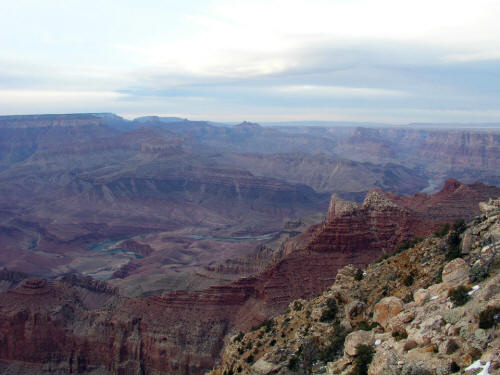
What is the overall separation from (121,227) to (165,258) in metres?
54.6

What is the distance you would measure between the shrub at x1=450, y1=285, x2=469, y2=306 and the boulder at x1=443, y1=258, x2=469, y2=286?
136 centimetres

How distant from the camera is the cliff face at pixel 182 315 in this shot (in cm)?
5503

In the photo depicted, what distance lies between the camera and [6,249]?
14250 centimetres

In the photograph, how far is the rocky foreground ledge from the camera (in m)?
15.5

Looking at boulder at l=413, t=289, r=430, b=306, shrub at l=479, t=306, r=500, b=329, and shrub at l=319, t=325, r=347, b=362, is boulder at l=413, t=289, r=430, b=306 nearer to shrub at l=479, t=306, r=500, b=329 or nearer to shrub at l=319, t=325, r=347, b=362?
shrub at l=479, t=306, r=500, b=329

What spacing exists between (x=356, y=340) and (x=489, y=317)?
241 inches

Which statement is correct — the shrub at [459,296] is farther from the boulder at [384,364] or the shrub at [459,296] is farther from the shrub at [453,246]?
the shrub at [453,246]

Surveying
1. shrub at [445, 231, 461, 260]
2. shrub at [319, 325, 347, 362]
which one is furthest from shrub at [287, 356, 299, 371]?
shrub at [445, 231, 461, 260]

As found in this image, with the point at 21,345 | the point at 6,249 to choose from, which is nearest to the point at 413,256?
the point at 21,345

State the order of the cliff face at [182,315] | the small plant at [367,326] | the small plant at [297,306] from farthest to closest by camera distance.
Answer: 1. the cliff face at [182,315]
2. the small plant at [297,306]
3. the small plant at [367,326]

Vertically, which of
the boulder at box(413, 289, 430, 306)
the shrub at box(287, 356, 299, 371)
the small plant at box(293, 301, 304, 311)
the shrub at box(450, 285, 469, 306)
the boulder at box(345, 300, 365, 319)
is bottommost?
the small plant at box(293, 301, 304, 311)

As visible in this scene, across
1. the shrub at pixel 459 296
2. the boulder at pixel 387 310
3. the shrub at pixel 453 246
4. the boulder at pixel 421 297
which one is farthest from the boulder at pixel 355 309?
the shrub at pixel 459 296

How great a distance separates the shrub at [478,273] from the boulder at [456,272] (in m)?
0.29

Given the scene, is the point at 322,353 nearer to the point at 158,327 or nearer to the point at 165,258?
the point at 158,327
